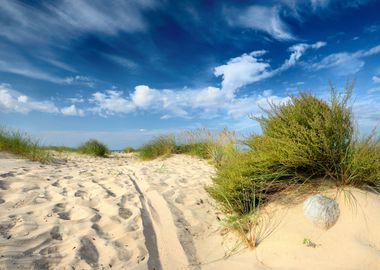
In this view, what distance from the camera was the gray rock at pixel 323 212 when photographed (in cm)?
274

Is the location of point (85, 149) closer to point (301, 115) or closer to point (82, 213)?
point (82, 213)

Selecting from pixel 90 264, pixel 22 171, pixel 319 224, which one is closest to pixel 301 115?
pixel 319 224

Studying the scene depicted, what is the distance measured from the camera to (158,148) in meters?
11.4

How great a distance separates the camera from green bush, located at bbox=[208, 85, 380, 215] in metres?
3.04

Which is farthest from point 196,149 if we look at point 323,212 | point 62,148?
point 62,148

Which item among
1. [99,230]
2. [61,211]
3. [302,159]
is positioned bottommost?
[99,230]

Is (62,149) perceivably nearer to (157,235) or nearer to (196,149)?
(196,149)

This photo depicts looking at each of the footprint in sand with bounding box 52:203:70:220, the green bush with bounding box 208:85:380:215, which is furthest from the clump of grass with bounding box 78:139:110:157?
the green bush with bounding box 208:85:380:215

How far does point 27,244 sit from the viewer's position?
2.72 m

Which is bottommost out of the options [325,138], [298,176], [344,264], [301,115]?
[344,264]

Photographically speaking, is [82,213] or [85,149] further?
[85,149]

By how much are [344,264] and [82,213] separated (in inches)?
119

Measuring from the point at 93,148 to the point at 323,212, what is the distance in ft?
41.9

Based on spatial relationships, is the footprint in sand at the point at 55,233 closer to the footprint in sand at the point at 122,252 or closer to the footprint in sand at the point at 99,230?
the footprint in sand at the point at 99,230
